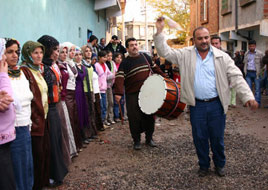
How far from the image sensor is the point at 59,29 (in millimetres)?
8422

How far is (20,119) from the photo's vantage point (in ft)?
11.3

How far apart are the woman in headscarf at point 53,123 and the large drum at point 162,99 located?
175cm

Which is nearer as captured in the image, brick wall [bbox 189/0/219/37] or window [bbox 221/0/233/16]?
window [bbox 221/0/233/16]

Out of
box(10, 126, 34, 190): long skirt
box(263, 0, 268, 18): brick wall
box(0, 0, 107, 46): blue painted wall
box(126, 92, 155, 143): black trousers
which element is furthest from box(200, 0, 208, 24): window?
box(10, 126, 34, 190): long skirt

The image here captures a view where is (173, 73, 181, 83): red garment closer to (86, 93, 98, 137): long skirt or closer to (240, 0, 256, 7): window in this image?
(86, 93, 98, 137): long skirt

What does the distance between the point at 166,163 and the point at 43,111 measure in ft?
7.59

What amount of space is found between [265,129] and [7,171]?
6.11m

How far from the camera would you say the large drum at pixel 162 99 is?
220 inches

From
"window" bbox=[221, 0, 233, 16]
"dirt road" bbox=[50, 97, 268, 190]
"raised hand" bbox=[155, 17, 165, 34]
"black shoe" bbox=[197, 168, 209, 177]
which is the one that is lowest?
"dirt road" bbox=[50, 97, 268, 190]

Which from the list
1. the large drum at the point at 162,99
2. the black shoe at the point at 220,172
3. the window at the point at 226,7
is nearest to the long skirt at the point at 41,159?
the large drum at the point at 162,99

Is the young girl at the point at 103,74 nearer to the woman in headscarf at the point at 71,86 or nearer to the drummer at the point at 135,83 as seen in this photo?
the drummer at the point at 135,83

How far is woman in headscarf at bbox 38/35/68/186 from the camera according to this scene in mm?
4461

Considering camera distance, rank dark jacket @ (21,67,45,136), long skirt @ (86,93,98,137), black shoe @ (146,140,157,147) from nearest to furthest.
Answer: dark jacket @ (21,67,45,136) → black shoe @ (146,140,157,147) → long skirt @ (86,93,98,137)

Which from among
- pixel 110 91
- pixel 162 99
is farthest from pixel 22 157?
pixel 110 91
